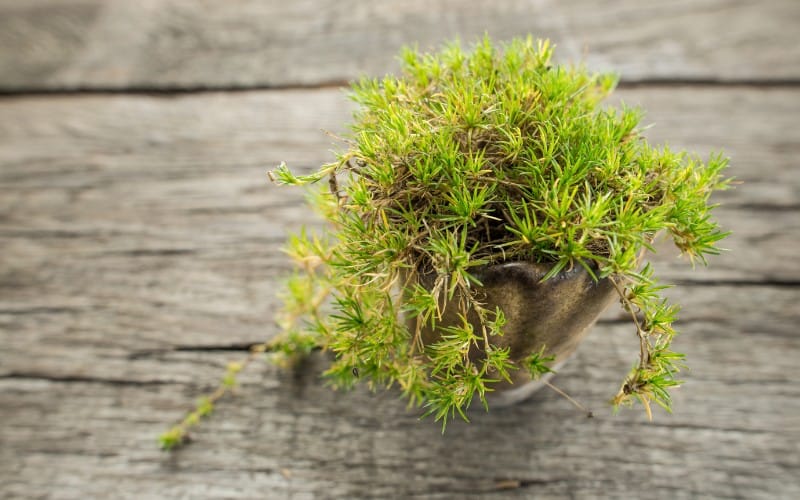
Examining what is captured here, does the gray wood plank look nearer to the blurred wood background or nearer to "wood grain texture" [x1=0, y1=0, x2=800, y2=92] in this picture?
the blurred wood background

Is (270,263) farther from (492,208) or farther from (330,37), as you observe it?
(330,37)

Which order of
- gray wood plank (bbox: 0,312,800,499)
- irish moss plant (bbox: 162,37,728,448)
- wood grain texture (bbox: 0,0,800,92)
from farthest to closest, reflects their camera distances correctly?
wood grain texture (bbox: 0,0,800,92), gray wood plank (bbox: 0,312,800,499), irish moss plant (bbox: 162,37,728,448)

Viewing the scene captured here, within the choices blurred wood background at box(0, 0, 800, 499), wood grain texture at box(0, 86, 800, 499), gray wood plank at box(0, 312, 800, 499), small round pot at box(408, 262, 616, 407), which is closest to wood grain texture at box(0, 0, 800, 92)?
blurred wood background at box(0, 0, 800, 499)

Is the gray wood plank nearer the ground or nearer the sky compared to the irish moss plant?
nearer the ground

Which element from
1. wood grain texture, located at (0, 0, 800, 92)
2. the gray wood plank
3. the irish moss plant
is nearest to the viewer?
the irish moss plant

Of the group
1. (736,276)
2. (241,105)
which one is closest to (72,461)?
(241,105)

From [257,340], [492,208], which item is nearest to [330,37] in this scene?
[257,340]
